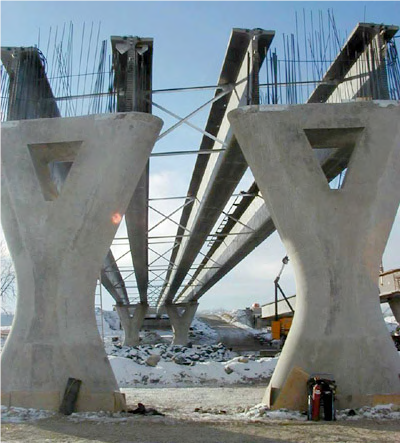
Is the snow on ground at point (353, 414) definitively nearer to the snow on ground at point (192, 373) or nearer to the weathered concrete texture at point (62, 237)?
the weathered concrete texture at point (62, 237)

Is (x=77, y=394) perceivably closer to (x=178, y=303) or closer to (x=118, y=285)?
(x=118, y=285)

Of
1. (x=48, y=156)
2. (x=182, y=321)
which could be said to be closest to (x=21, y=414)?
(x=48, y=156)

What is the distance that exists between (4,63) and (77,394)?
378 inches

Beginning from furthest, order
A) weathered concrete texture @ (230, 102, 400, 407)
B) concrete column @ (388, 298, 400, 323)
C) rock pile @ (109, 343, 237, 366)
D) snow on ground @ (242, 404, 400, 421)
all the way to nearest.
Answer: concrete column @ (388, 298, 400, 323) < rock pile @ (109, 343, 237, 366) < weathered concrete texture @ (230, 102, 400, 407) < snow on ground @ (242, 404, 400, 421)

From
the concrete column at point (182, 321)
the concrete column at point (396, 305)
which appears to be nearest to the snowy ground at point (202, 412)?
the concrete column at point (396, 305)

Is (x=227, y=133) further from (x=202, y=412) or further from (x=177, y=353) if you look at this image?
(x=177, y=353)

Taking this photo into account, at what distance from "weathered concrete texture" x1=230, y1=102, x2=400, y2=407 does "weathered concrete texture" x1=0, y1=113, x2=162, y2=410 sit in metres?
3.17

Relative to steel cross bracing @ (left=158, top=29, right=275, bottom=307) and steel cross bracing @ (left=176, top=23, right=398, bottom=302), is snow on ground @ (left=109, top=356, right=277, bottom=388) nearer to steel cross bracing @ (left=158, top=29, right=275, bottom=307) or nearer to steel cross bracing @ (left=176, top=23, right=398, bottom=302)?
steel cross bracing @ (left=176, top=23, right=398, bottom=302)

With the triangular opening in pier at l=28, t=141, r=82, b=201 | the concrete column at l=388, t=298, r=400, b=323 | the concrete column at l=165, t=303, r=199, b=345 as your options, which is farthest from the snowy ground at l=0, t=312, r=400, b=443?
the concrete column at l=165, t=303, r=199, b=345

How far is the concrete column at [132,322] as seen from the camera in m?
52.8

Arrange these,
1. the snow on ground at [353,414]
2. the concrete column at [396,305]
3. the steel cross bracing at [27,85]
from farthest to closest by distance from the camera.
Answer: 1. the concrete column at [396,305]
2. the steel cross bracing at [27,85]
3. the snow on ground at [353,414]

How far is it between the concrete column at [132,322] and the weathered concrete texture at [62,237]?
41.9 meters

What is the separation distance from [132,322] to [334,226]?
146ft

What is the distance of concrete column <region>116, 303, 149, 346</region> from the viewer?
173 feet
